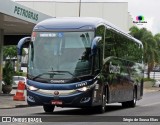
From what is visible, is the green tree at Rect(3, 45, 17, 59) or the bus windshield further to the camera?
the green tree at Rect(3, 45, 17, 59)

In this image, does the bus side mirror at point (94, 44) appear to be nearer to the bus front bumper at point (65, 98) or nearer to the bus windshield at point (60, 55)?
the bus windshield at point (60, 55)

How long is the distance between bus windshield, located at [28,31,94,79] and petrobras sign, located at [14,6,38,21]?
29.7 ft

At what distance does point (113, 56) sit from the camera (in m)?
21.2

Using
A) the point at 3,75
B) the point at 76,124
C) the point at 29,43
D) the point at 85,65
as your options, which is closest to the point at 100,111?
the point at 85,65

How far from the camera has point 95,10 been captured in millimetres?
94250

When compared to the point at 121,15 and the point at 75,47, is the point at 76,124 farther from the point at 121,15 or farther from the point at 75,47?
the point at 121,15

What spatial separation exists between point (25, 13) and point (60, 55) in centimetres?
1113

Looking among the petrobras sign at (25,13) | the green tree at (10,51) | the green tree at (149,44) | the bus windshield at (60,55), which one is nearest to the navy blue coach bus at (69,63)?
the bus windshield at (60,55)

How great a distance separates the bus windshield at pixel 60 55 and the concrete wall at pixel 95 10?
2819 inches

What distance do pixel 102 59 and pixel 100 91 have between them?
1201 millimetres

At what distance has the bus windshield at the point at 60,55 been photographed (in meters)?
18.0

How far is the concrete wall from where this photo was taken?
3605 inches

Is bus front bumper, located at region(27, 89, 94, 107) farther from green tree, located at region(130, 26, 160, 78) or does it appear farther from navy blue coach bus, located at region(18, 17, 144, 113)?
green tree, located at region(130, 26, 160, 78)

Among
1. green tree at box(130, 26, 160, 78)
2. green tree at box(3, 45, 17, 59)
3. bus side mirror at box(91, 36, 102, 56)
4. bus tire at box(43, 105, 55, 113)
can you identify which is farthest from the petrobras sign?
green tree at box(3, 45, 17, 59)
